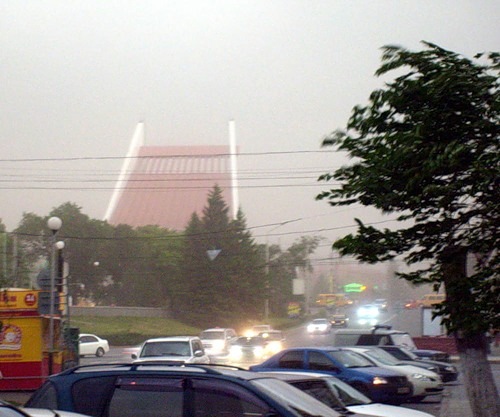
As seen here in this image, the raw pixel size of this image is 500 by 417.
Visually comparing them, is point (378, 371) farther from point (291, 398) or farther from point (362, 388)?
point (291, 398)

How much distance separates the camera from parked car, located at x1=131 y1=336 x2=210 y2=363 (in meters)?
26.5

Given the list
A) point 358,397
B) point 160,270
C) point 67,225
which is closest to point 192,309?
point 160,270

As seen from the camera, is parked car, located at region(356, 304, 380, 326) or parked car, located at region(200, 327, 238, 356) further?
parked car, located at region(356, 304, 380, 326)

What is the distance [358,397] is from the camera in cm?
1393

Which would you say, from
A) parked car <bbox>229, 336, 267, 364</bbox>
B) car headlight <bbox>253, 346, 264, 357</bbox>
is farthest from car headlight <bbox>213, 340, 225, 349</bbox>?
car headlight <bbox>253, 346, 264, 357</bbox>

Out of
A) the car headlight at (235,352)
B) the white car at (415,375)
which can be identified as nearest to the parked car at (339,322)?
the car headlight at (235,352)

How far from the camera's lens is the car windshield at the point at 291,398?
8.17 meters

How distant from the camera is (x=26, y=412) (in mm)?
7734

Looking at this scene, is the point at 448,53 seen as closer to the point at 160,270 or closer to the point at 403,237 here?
the point at 403,237

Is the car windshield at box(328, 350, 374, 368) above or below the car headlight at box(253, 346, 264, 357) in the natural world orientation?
above

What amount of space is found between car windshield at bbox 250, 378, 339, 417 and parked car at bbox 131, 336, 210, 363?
17.7m

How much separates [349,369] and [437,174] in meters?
9.20

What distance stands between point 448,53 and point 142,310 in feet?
258

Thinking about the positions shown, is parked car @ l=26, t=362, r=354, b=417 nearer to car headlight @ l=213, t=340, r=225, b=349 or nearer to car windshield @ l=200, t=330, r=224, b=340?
car headlight @ l=213, t=340, r=225, b=349
